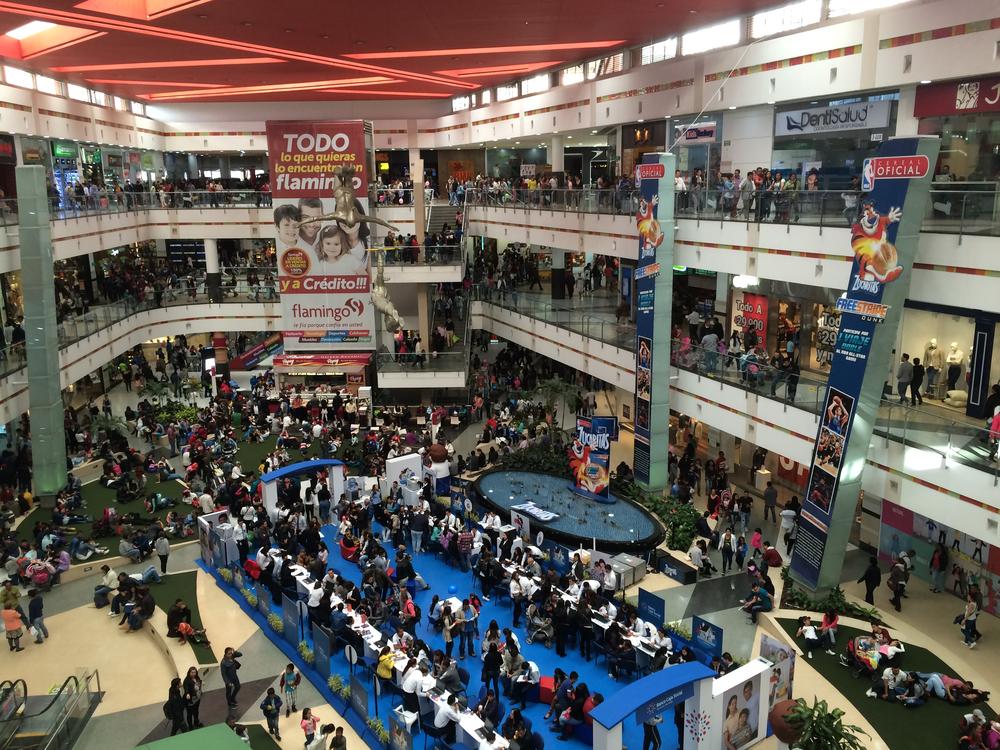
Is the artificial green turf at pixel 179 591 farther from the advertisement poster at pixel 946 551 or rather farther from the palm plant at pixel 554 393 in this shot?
the advertisement poster at pixel 946 551

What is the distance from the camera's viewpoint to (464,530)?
790 inches

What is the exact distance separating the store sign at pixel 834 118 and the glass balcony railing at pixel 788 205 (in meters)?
2.94

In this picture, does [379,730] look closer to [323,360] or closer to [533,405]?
[533,405]

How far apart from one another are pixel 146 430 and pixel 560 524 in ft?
49.5

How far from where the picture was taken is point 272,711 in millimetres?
13578

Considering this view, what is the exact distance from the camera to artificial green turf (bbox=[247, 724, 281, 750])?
44.1 ft

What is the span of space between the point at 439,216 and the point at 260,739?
89.4 feet

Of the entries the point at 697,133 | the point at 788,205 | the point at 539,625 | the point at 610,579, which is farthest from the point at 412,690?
the point at 697,133

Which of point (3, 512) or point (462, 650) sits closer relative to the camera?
point (462, 650)

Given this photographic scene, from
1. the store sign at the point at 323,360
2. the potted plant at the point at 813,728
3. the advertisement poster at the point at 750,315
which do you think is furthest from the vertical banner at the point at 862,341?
the store sign at the point at 323,360

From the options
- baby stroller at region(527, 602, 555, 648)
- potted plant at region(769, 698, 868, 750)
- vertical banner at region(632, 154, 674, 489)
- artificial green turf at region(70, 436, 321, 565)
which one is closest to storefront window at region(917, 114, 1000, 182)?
vertical banner at region(632, 154, 674, 489)

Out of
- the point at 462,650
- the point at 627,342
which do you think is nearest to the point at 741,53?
the point at 627,342

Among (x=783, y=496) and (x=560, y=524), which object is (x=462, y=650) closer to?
(x=560, y=524)

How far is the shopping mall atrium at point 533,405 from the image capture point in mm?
14102
